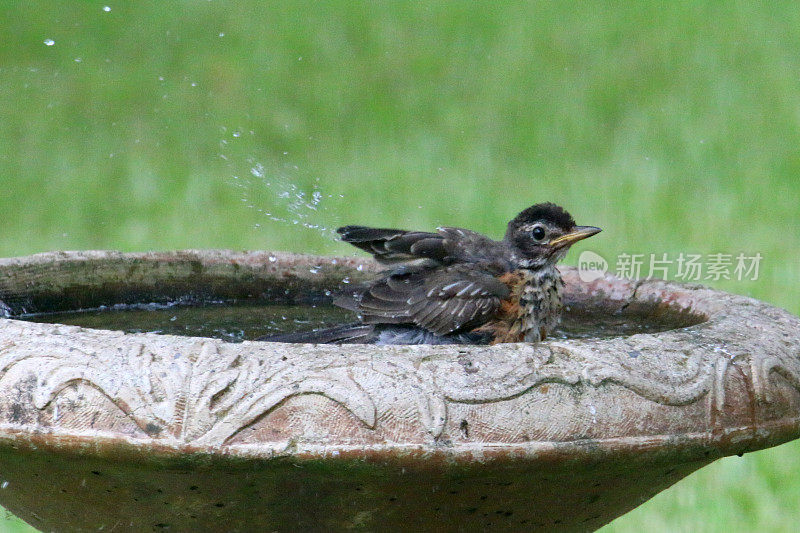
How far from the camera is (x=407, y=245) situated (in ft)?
10.4

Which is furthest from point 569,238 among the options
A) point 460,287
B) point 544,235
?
point 460,287

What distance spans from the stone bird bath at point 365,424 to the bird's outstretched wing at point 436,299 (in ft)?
2.18

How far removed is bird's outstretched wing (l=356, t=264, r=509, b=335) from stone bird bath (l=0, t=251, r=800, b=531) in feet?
2.18

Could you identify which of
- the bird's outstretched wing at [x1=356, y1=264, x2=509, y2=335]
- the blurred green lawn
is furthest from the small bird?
the blurred green lawn

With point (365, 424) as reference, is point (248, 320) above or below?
above

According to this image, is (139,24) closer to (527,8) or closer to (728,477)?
(527,8)

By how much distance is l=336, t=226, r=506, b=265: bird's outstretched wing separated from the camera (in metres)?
3.16

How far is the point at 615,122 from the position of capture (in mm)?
11602

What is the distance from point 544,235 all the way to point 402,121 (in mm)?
8301

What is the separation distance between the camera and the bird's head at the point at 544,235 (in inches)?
132

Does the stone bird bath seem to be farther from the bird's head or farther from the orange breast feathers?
the bird's head

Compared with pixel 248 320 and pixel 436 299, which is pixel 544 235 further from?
pixel 248 320

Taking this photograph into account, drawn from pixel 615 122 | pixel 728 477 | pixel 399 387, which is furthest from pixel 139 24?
pixel 399 387

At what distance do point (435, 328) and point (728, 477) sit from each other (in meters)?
3.19
